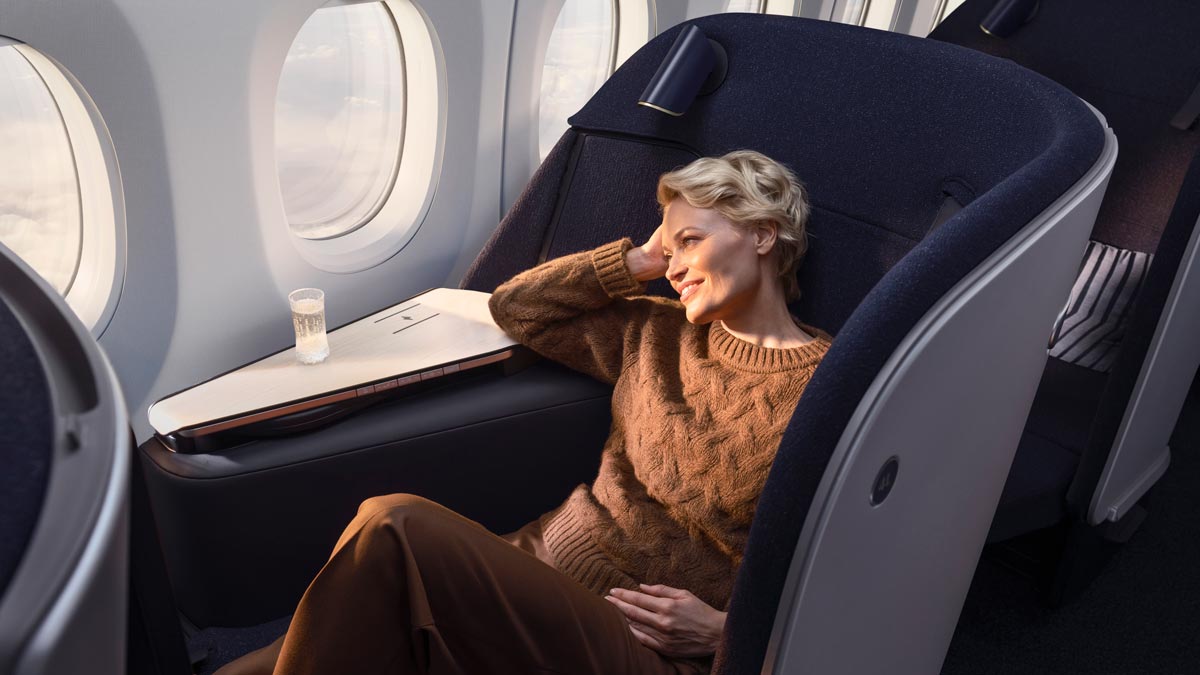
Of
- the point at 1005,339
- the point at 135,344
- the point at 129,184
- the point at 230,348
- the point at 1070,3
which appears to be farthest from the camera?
the point at 1070,3

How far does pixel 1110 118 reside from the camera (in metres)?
2.05

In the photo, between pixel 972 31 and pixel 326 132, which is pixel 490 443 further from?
pixel 972 31

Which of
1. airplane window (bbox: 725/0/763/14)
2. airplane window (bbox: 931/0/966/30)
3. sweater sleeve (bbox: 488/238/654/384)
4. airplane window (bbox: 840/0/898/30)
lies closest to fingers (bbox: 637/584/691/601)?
sweater sleeve (bbox: 488/238/654/384)

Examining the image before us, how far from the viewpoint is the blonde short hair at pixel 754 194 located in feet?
4.87

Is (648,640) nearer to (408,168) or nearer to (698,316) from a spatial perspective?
(698,316)

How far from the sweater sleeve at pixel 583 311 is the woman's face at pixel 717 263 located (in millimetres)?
127

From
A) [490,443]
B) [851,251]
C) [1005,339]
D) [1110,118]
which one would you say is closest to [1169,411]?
[1110,118]

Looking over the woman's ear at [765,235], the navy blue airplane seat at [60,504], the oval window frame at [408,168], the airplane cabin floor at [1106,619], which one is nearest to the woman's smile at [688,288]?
the woman's ear at [765,235]

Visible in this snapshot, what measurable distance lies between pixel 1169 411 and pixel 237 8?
1.93m

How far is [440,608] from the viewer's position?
3.89ft

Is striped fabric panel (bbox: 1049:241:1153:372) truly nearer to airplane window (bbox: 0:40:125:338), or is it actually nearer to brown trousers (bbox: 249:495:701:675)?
brown trousers (bbox: 249:495:701:675)

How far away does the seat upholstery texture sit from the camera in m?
0.24

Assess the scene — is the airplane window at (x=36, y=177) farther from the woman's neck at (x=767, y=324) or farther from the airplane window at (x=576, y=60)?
the airplane window at (x=576, y=60)

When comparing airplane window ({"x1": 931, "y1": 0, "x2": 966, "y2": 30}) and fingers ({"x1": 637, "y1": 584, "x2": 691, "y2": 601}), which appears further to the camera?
airplane window ({"x1": 931, "y1": 0, "x2": 966, "y2": 30})
